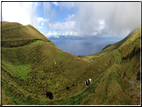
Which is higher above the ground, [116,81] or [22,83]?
[116,81]

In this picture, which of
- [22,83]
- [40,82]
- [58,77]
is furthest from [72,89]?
[22,83]

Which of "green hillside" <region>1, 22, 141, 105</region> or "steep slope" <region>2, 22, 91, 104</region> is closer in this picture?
"green hillside" <region>1, 22, 141, 105</region>

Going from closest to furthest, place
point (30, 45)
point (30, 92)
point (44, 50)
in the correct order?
point (30, 92) → point (44, 50) → point (30, 45)

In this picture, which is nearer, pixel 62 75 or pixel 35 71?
pixel 62 75

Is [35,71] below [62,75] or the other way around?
the other way around

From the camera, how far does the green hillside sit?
12.8 metres

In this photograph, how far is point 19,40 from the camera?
4288 centimetres

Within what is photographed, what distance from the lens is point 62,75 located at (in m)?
27.1

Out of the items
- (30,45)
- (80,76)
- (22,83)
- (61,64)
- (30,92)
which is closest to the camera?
(30,92)

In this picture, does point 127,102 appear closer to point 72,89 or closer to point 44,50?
point 72,89

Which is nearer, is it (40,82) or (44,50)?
(40,82)

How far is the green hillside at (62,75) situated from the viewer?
12.8 m

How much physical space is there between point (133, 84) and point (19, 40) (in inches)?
1988

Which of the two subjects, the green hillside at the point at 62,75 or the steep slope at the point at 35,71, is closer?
the green hillside at the point at 62,75
